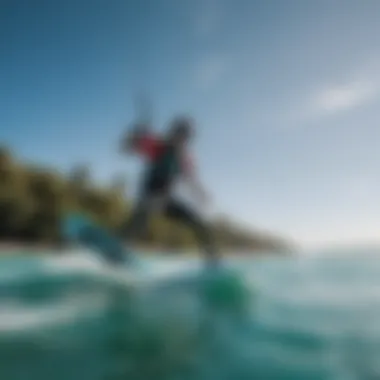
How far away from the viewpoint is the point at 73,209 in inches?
86.0

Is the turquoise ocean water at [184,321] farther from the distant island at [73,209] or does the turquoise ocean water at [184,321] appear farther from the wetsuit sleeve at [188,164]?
the wetsuit sleeve at [188,164]

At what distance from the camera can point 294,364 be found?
207 centimetres

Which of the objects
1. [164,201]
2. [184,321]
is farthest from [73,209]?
[184,321]

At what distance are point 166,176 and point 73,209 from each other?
384 mm

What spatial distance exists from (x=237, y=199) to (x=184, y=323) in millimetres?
550

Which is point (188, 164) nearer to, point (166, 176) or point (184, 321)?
point (166, 176)

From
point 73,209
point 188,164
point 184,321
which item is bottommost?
point 184,321

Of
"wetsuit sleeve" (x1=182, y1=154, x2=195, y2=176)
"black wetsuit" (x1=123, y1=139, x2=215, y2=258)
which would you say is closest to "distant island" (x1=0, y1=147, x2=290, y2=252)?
"black wetsuit" (x1=123, y1=139, x2=215, y2=258)

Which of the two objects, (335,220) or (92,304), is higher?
(335,220)

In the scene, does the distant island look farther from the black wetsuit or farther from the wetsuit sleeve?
the wetsuit sleeve

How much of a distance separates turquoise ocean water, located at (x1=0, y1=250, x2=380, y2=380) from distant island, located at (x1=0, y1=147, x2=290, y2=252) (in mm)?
79

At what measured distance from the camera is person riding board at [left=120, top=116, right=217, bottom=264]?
7.00 ft

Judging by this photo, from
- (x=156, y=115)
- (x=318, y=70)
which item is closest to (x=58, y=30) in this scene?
(x=156, y=115)

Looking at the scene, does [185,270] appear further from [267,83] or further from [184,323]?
[267,83]
